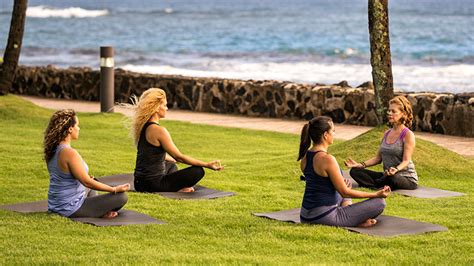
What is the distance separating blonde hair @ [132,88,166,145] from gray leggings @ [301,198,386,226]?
2362 millimetres

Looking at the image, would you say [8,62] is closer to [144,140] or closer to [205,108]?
[205,108]

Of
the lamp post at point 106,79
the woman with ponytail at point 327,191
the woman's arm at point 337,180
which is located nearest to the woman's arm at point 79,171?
the woman with ponytail at point 327,191

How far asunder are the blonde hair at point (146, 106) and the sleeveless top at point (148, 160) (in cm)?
7

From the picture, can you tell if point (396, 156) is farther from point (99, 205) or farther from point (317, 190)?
point (99, 205)

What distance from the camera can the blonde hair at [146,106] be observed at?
433 inches

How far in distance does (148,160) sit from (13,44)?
9486mm

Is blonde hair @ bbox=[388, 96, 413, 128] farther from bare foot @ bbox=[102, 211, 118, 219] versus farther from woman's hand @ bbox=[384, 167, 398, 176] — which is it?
bare foot @ bbox=[102, 211, 118, 219]

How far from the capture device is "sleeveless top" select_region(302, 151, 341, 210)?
366 inches

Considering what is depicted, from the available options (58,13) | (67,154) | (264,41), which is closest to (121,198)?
(67,154)

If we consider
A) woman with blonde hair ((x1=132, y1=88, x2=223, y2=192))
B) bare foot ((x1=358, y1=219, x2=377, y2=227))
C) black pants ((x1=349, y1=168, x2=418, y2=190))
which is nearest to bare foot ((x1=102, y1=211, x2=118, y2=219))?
woman with blonde hair ((x1=132, y1=88, x2=223, y2=192))

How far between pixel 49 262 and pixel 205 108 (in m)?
13.4

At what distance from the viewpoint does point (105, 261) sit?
7.80 meters

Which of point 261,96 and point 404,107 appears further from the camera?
point 261,96

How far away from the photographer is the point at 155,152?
36.7 ft
